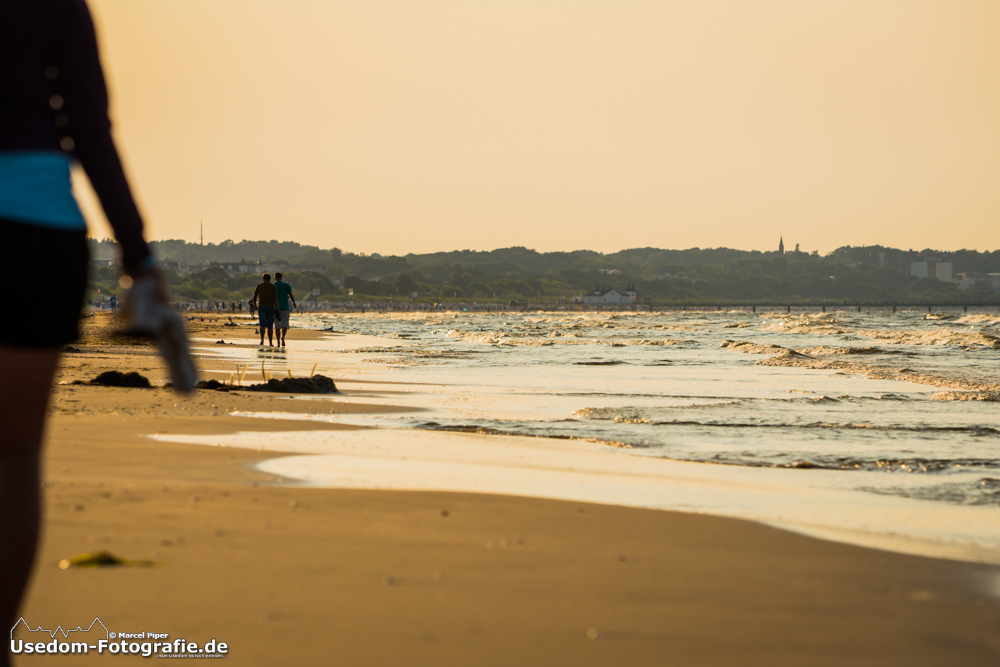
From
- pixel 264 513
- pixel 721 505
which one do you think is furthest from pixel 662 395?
pixel 264 513

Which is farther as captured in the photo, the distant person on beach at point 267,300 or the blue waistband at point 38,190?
the distant person on beach at point 267,300

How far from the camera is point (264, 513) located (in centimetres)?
351

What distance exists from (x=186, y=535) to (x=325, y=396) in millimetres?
6925

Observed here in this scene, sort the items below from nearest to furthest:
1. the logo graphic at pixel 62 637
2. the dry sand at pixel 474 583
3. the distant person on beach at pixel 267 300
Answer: the logo graphic at pixel 62 637
the dry sand at pixel 474 583
the distant person on beach at pixel 267 300

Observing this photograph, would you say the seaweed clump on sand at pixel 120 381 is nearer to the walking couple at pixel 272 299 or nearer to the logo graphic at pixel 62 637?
the logo graphic at pixel 62 637

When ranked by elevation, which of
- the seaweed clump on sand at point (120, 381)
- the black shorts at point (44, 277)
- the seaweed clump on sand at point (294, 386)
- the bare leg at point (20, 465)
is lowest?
the seaweed clump on sand at point (294, 386)

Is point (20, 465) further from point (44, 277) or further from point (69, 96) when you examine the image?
point (69, 96)

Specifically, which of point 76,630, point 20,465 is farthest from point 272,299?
point 20,465

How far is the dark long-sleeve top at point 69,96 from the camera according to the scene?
1.61 m

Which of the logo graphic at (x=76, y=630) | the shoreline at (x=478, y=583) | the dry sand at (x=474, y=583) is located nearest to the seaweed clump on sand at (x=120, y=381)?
the dry sand at (x=474, y=583)

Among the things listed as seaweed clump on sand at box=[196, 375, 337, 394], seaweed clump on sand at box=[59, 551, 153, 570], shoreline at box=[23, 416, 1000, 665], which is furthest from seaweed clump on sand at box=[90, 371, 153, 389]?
seaweed clump on sand at box=[59, 551, 153, 570]

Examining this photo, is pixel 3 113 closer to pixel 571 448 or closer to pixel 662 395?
pixel 571 448

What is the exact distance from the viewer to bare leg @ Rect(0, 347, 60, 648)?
63.9 inches

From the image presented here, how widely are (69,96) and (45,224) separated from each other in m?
0.27
